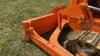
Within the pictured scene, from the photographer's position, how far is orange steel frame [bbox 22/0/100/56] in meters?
3.32

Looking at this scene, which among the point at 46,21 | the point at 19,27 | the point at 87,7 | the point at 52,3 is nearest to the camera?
the point at 87,7

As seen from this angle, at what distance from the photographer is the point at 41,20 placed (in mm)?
4105

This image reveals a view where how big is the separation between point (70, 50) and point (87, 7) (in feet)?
2.35

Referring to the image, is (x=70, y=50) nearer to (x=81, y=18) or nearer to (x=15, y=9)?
(x=81, y=18)

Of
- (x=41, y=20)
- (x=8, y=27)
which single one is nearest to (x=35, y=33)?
(x=41, y=20)

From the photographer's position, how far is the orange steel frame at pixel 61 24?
3324 mm

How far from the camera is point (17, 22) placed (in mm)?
5191

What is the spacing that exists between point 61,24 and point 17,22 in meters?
1.50

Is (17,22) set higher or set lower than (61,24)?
lower

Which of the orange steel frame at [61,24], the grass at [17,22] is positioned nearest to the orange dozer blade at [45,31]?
the orange steel frame at [61,24]

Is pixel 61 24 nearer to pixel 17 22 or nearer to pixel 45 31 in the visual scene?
pixel 45 31

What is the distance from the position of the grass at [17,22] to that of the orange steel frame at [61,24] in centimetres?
20

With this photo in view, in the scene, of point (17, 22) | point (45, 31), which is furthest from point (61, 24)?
point (17, 22)

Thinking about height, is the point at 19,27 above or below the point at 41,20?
below
